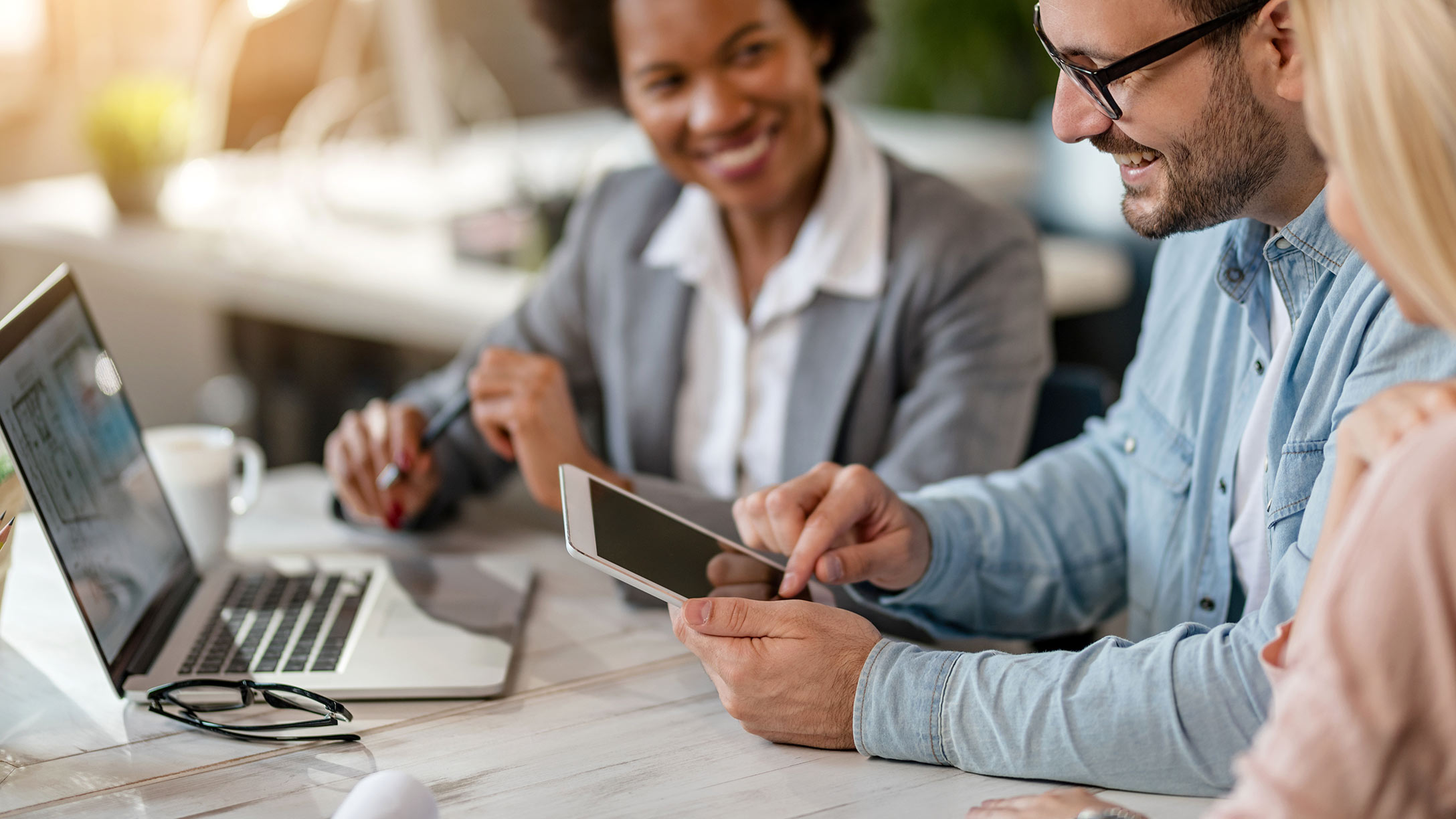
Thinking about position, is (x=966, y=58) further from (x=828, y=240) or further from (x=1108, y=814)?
(x=1108, y=814)

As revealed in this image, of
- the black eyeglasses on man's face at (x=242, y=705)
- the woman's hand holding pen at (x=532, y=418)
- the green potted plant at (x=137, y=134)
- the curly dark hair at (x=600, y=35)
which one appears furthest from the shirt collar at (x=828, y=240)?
the green potted plant at (x=137, y=134)

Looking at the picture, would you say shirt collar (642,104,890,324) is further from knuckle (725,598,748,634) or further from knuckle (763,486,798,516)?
knuckle (725,598,748,634)

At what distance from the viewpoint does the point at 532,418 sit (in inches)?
53.0

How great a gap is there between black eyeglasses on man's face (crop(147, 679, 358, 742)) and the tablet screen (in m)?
0.23

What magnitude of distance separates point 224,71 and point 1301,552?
247 centimetres

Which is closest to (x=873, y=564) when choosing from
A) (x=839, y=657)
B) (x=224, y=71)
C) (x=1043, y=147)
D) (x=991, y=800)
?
(x=839, y=657)

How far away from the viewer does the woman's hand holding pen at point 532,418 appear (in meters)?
1.34

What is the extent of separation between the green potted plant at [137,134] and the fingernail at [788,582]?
1926mm

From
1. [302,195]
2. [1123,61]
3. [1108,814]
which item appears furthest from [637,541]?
[302,195]

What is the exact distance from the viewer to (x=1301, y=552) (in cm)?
79

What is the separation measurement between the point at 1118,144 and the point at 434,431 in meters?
0.79

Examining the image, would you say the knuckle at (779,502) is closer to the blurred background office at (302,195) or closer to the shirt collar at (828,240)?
the shirt collar at (828,240)

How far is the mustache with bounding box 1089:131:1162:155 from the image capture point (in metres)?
0.96

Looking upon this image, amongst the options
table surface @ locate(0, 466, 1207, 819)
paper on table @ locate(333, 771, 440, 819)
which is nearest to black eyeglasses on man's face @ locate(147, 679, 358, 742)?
table surface @ locate(0, 466, 1207, 819)
